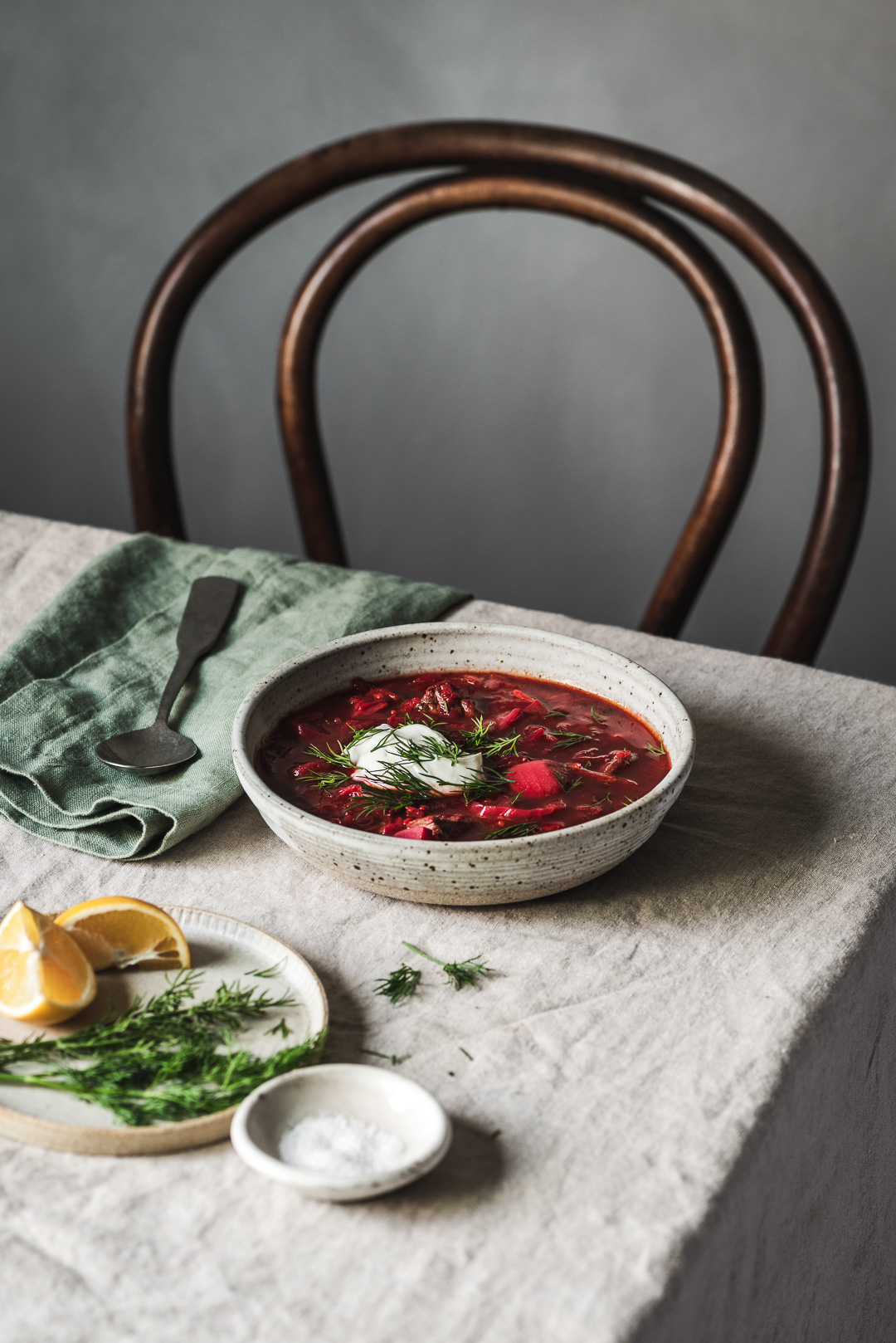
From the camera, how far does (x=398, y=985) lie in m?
0.73

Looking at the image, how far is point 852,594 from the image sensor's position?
2.65 m

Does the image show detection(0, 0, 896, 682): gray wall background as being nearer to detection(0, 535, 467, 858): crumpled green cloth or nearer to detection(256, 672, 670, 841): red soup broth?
detection(0, 535, 467, 858): crumpled green cloth

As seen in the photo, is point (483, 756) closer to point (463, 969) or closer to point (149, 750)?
point (463, 969)

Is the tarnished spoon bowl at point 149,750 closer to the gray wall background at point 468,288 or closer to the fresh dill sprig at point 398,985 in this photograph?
the fresh dill sprig at point 398,985

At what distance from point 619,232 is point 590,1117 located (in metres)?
1.14

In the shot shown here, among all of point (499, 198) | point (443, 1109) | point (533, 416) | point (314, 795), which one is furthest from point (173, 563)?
point (533, 416)

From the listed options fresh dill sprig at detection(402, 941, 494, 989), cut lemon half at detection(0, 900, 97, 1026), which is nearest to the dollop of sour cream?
fresh dill sprig at detection(402, 941, 494, 989)

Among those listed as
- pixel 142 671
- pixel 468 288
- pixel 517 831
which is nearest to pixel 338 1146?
pixel 517 831

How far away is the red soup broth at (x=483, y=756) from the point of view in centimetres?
80

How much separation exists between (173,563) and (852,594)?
177 cm

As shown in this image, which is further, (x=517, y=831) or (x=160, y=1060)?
(x=517, y=831)

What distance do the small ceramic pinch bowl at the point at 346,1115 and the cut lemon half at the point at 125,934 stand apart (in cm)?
14

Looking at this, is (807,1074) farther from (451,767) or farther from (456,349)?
(456,349)

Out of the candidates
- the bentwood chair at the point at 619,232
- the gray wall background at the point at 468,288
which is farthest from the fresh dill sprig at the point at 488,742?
the gray wall background at the point at 468,288
